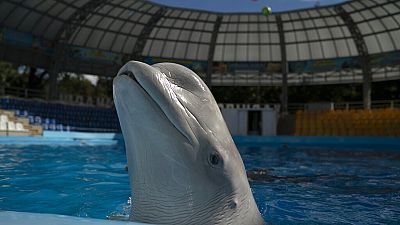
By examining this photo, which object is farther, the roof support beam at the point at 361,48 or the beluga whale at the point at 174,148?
the roof support beam at the point at 361,48

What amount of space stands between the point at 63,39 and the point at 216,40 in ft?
36.4

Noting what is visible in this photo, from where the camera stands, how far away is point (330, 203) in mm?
5504

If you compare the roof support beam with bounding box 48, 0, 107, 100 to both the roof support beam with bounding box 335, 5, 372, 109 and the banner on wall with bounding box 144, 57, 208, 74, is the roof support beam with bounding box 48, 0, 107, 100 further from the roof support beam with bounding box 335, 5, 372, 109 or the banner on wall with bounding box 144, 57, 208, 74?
the roof support beam with bounding box 335, 5, 372, 109

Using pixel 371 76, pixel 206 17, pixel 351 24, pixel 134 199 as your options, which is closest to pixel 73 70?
pixel 206 17

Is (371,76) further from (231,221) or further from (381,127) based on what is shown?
(231,221)

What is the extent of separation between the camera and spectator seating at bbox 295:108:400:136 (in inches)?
969

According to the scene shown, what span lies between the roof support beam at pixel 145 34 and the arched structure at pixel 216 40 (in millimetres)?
75

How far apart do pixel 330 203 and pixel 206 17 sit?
81.6 feet

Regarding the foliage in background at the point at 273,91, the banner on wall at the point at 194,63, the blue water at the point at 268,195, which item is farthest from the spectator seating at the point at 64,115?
the blue water at the point at 268,195

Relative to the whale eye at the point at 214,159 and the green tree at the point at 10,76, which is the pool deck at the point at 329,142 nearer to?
the whale eye at the point at 214,159

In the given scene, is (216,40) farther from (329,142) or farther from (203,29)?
(329,142)

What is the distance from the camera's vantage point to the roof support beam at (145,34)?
28.4 meters

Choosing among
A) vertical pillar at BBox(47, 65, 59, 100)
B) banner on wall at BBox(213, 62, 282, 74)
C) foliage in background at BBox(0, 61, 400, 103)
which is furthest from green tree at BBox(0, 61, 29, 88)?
banner on wall at BBox(213, 62, 282, 74)

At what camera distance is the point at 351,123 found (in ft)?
85.6
